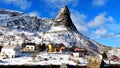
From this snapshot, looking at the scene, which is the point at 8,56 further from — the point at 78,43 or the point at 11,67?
the point at 78,43

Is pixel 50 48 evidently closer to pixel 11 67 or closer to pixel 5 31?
pixel 11 67

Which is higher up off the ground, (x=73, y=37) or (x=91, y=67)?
(x=73, y=37)

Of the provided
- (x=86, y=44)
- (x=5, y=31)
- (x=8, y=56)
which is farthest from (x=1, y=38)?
(x=8, y=56)

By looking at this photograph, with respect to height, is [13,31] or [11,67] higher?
[13,31]

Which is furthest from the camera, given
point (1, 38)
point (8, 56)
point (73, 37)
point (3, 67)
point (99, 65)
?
point (73, 37)

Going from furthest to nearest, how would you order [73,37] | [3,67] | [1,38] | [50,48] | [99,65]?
[73,37] < [1,38] < [50,48] < [3,67] < [99,65]

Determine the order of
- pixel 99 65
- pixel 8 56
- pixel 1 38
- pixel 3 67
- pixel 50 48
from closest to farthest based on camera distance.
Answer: pixel 99 65, pixel 3 67, pixel 8 56, pixel 50 48, pixel 1 38

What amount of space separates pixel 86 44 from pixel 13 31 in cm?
5035

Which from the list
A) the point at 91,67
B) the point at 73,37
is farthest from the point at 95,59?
the point at 73,37

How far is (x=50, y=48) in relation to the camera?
93625 millimetres

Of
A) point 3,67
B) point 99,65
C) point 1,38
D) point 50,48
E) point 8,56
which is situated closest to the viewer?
point 99,65

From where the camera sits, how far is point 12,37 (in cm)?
17062

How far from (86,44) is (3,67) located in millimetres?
147772

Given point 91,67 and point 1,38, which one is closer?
point 91,67
